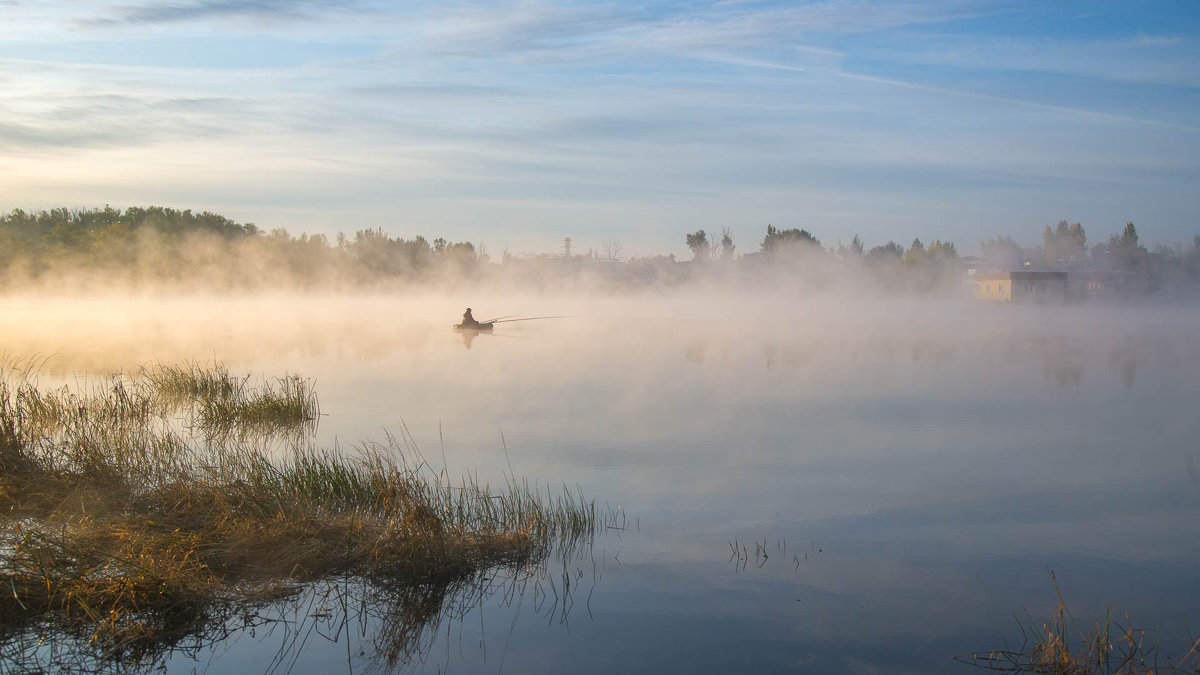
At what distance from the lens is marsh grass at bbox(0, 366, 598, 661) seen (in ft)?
16.4

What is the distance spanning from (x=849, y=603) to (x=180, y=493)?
448 cm

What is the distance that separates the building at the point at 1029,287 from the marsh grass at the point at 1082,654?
65.2 meters

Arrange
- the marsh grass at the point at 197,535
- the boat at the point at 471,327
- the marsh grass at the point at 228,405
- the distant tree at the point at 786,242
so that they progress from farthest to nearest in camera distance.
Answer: the distant tree at the point at 786,242 < the boat at the point at 471,327 < the marsh grass at the point at 228,405 < the marsh grass at the point at 197,535

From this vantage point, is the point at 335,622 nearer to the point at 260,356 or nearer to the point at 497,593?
the point at 497,593

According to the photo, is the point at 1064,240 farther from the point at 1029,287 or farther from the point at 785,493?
the point at 785,493

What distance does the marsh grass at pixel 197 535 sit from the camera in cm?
499

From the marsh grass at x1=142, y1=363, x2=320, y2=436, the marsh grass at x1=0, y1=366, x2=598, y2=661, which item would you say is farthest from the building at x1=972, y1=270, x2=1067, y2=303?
the marsh grass at x1=0, y1=366, x2=598, y2=661

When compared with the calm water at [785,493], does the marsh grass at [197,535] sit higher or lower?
higher

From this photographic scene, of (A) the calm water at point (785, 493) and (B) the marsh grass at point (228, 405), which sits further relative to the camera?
(B) the marsh grass at point (228, 405)

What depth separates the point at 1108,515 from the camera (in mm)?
8125

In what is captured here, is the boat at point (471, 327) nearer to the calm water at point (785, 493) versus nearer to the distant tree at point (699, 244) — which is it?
the calm water at point (785, 493)

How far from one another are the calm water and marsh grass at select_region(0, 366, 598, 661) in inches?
13.1

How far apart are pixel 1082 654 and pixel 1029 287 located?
221ft

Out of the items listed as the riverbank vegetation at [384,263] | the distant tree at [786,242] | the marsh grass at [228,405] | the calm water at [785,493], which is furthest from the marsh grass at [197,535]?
the distant tree at [786,242]
